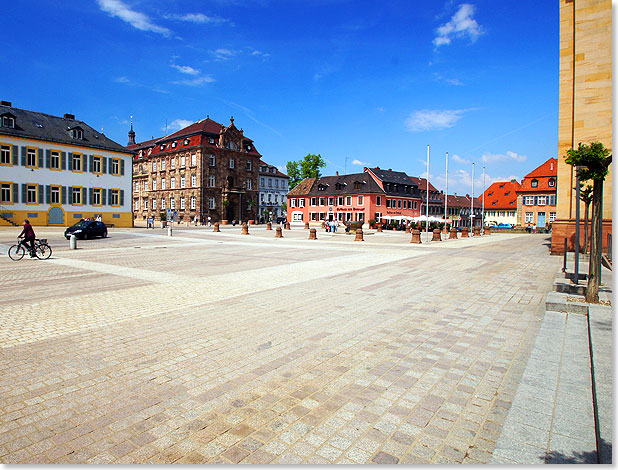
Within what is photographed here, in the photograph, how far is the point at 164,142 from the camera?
240 feet

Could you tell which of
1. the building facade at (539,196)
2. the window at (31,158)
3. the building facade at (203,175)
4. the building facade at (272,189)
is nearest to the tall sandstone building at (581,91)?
the window at (31,158)

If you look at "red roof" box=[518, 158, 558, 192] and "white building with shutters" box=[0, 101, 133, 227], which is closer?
"white building with shutters" box=[0, 101, 133, 227]

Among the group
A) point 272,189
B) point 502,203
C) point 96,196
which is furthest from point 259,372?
point 502,203

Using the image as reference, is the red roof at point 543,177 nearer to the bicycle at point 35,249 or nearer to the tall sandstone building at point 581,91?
the tall sandstone building at point 581,91

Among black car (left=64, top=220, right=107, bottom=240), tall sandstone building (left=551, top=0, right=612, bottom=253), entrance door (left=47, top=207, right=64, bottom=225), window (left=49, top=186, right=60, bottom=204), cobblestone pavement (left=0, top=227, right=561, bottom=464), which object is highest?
tall sandstone building (left=551, top=0, right=612, bottom=253)

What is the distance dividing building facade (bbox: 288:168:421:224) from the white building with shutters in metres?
36.3

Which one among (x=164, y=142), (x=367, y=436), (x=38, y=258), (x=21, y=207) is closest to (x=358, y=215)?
(x=164, y=142)

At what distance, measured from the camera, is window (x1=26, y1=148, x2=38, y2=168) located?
Result: 41.4 meters

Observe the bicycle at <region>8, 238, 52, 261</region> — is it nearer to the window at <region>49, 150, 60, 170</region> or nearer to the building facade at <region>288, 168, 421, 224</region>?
the window at <region>49, 150, 60, 170</region>

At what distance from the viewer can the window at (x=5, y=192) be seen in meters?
40.1

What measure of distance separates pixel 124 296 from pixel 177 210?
63639mm

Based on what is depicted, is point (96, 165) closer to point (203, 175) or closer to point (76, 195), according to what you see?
point (76, 195)

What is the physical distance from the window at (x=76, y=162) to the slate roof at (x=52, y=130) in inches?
52.4

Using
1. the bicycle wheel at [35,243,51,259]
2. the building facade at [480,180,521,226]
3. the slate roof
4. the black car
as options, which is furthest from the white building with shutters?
the building facade at [480,180,521,226]
